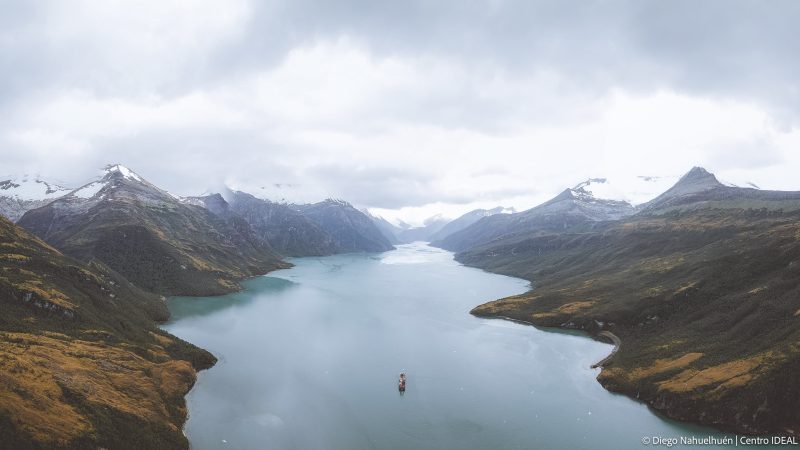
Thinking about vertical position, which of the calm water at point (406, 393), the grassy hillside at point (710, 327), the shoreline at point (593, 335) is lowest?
the calm water at point (406, 393)

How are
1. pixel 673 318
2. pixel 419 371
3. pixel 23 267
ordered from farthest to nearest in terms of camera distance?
pixel 673 318, pixel 23 267, pixel 419 371

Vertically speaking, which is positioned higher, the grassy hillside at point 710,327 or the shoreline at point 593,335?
the grassy hillside at point 710,327

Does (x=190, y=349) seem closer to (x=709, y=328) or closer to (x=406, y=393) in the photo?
(x=406, y=393)

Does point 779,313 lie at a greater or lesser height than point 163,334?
greater

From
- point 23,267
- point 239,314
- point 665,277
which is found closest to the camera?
point 23,267

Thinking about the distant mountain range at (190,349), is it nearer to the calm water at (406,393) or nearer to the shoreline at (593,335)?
the shoreline at (593,335)

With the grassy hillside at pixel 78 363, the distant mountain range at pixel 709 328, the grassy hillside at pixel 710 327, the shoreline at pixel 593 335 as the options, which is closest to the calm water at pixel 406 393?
the shoreline at pixel 593 335

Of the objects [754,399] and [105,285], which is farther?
[105,285]

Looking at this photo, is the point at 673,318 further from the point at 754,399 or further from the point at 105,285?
the point at 105,285

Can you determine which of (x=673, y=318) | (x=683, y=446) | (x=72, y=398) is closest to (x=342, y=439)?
(x=72, y=398)
